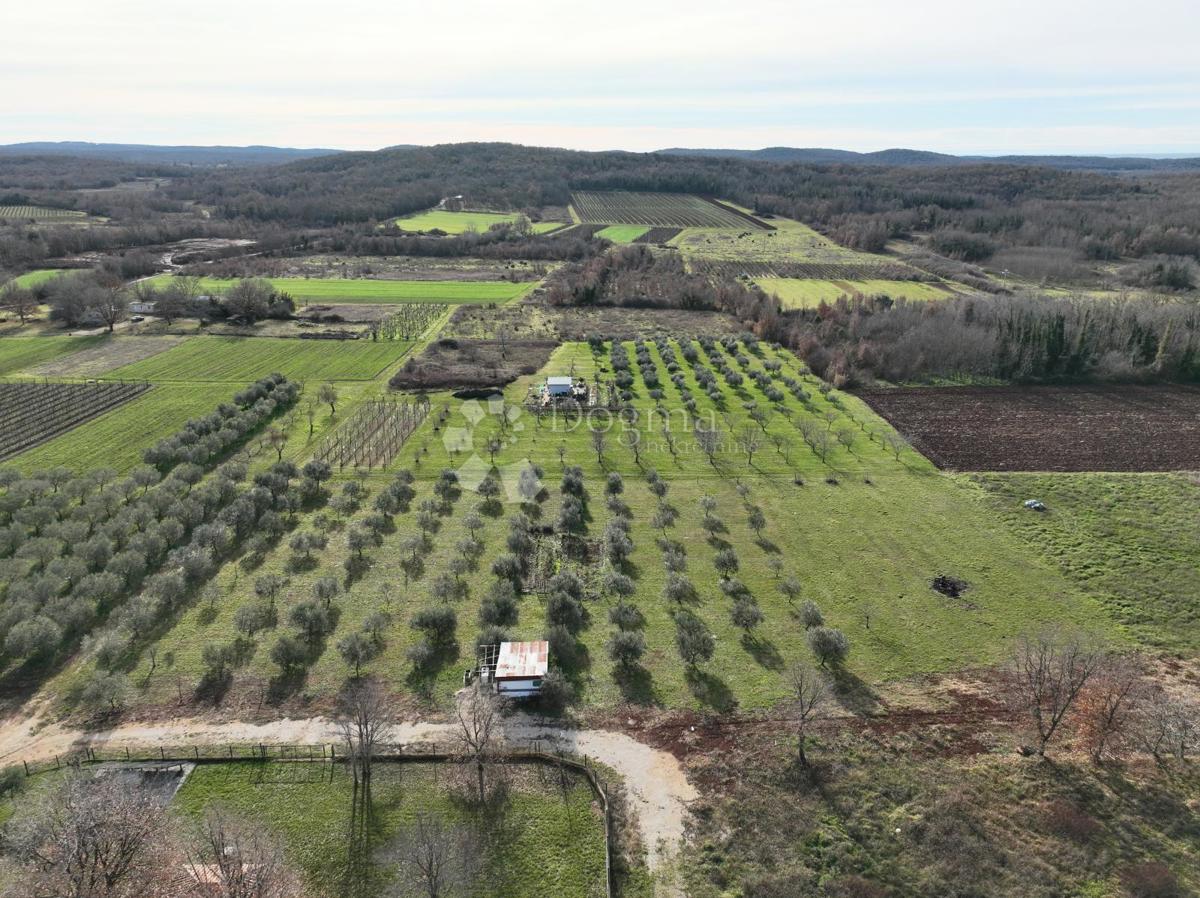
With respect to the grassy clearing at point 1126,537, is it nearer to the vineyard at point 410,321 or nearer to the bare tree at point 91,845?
the bare tree at point 91,845

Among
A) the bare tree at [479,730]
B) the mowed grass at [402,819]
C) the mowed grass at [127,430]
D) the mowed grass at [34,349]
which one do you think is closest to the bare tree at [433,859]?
the mowed grass at [402,819]

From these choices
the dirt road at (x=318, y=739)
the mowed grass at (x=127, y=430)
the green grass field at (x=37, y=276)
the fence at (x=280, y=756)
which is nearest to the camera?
the dirt road at (x=318, y=739)

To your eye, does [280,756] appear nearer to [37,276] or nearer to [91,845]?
[91,845]

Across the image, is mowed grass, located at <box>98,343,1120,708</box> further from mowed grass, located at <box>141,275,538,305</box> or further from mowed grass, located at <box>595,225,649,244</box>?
mowed grass, located at <box>595,225,649,244</box>

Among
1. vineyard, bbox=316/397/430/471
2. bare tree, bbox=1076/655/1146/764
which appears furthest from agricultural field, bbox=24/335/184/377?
bare tree, bbox=1076/655/1146/764

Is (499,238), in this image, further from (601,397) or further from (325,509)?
(325,509)

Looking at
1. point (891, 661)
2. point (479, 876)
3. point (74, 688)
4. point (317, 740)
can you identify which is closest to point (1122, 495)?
point (891, 661)

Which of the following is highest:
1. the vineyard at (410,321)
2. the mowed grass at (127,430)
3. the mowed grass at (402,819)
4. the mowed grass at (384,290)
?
the mowed grass at (384,290)
